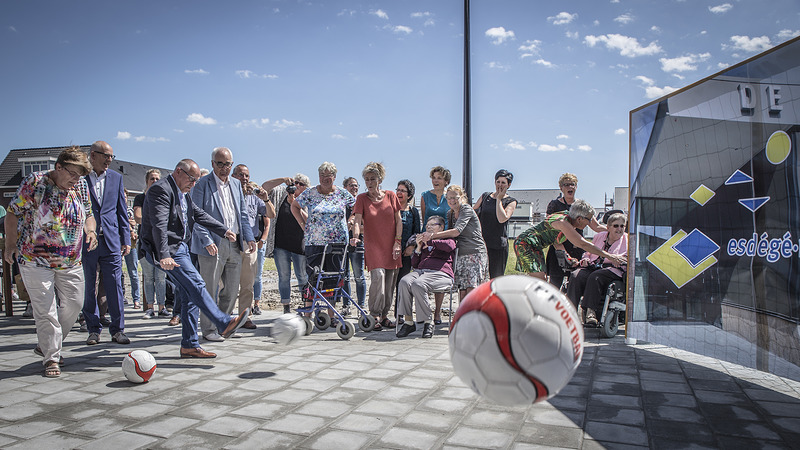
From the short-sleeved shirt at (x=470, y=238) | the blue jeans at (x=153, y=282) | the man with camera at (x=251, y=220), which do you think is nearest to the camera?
the short-sleeved shirt at (x=470, y=238)

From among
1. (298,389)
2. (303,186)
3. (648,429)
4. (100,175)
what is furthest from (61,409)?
(303,186)

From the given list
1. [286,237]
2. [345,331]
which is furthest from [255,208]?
[345,331]

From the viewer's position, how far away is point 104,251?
6.36 m

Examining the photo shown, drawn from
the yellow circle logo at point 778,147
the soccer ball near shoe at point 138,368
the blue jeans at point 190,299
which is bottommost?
the soccer ball near shoe at point 138,368

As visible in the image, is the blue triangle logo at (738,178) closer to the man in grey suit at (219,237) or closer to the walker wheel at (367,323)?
the walker wheel at (367,323)

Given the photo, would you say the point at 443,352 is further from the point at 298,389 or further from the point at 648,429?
the point at 648,429

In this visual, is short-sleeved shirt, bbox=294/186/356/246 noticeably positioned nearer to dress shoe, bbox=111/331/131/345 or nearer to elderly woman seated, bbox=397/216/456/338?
elderly woman seated, bbox=397/216/456/338

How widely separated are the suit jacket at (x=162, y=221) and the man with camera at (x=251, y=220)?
60.0 inches

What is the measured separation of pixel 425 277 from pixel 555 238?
202cm

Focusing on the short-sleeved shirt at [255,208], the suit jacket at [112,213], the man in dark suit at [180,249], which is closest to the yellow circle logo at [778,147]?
the man in dark suit at [180,249]

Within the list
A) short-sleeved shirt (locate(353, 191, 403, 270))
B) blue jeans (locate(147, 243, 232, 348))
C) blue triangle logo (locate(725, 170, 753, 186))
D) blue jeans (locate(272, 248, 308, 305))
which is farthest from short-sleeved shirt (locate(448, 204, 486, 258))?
blue jeans (locate(147, 243, 232, 348))

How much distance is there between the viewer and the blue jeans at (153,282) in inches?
336

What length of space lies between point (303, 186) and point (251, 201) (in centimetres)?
105

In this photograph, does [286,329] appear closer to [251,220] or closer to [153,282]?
[251,220]
